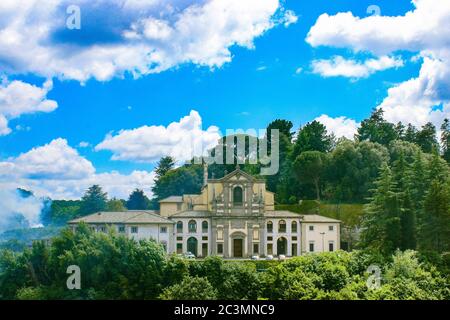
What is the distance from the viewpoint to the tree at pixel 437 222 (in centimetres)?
3753

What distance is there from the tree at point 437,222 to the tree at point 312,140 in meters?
19.0

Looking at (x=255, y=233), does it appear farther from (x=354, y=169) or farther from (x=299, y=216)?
(x=354, y=169)

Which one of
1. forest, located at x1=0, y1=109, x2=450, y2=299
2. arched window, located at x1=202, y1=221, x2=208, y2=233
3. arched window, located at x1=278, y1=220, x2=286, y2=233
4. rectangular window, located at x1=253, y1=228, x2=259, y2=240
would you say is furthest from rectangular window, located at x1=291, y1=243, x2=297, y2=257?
arched window, located at x1=202, y1=221, x2=208, y2=233

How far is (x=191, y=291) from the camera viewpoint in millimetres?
30594

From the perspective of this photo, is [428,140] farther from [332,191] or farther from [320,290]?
[320,290]

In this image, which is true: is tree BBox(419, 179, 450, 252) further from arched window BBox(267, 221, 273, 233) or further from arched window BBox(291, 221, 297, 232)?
arched window BBox(267, 221, 273, 233)

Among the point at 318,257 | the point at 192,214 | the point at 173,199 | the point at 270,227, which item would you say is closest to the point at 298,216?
the point at 270,227

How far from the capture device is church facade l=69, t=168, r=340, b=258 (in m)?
46.1

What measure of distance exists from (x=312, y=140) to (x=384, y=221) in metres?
18.8

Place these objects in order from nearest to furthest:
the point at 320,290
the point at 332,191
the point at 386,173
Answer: the point at 320,290 < the point at 386,173 < the point at 332,191
